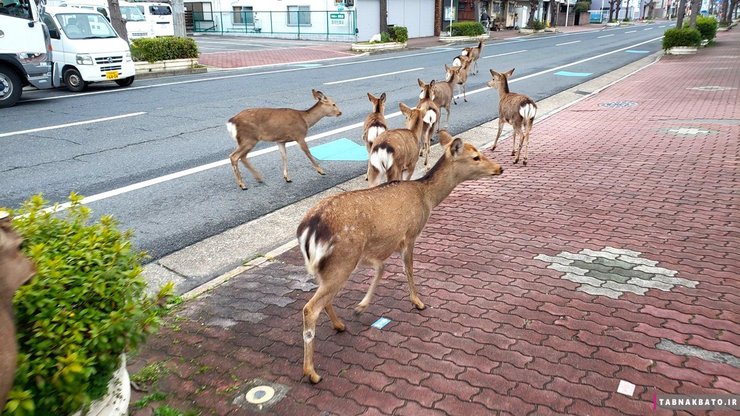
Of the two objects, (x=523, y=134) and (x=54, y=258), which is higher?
(x=54, y=258)

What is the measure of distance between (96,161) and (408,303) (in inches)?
287

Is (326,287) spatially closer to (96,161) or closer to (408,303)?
(408,303)

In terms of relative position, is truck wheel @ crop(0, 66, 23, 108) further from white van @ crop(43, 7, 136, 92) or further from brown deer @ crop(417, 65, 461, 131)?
brown deer @ crop(417, 65, 461, 131)

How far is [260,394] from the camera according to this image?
3896mm

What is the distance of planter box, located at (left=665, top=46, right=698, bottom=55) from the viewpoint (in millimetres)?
31703

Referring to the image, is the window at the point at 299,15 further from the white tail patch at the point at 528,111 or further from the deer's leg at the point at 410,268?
the deer's leg at the point at 410,268

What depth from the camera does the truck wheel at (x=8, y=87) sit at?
14945 mm

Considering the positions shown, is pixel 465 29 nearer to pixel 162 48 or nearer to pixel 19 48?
pixel 162 48

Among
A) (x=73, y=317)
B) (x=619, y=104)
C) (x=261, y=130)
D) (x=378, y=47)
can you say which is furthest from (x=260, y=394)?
(x=378, y=47)

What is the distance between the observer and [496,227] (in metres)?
7.05

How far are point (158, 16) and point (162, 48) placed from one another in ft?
61.2

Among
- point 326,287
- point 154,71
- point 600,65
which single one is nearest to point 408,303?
point 326,287

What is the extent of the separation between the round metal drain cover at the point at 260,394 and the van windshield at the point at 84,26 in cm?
1783

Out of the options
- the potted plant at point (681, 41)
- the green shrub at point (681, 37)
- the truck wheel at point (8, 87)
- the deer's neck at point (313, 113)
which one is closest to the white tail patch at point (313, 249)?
the deer's neck at point (313, 113)
